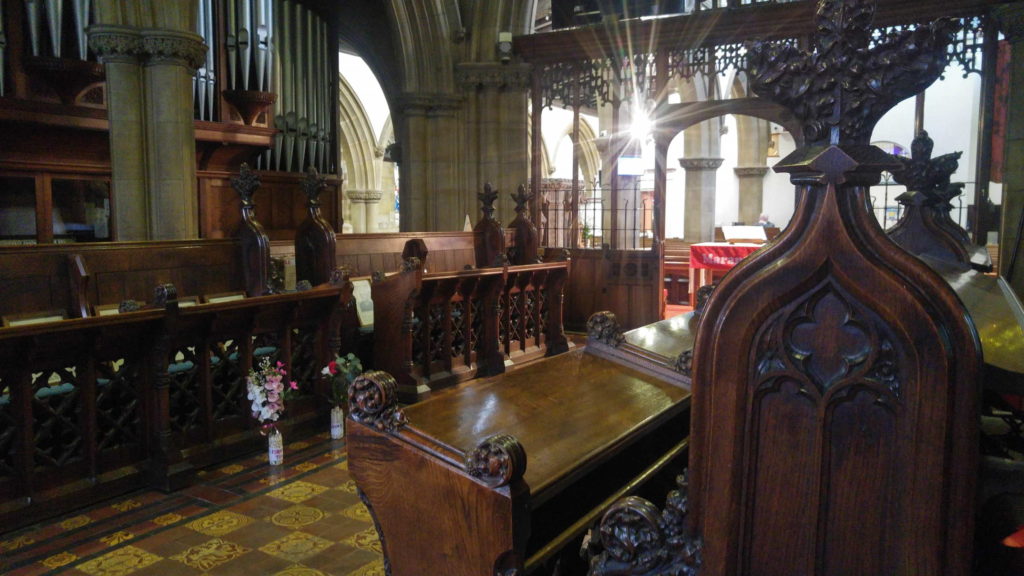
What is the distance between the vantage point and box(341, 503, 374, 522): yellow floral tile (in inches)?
121

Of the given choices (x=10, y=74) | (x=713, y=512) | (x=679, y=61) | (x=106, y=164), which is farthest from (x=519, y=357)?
(x=713, y=512)

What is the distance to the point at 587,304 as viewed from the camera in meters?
8.25

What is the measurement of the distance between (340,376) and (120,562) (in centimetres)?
164

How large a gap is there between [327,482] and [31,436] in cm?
123

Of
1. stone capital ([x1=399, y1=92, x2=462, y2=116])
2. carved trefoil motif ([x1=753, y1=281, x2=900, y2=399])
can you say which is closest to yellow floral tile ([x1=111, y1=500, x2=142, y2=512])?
carved trefoil motif ([x1=753, y1=281, x2=900, y2=399])

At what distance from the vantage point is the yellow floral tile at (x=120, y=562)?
2.60m

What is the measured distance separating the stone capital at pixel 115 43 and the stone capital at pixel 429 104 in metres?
3.49

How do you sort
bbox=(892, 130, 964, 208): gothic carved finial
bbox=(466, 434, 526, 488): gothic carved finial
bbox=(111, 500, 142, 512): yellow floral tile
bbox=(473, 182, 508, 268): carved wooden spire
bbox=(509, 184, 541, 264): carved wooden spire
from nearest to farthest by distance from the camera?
1. bbox=(466, 434, 526, 488): gothic carved finial
2. bbox=(892, 130, 964, 208): gothic carved finial
3. bbox=(111, 500, 142, 512): yellow floral tile
4. bbox=(473, 182, 508, 268): carved wooden spire
5. bbox=(509, 184, 541, 264): carved wooden spire

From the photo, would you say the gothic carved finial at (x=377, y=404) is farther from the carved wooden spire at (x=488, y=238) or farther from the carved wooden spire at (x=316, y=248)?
the carved wooden spire at (x=488, y=238)

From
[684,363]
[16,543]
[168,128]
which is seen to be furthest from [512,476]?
[168,128]

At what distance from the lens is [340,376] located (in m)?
4.16

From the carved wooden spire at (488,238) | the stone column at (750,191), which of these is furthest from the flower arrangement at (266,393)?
the stone column at (750,191)

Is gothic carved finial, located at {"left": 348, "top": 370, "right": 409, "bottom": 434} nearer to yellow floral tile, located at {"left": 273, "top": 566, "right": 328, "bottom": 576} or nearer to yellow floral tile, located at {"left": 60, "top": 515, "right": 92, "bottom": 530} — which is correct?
yellow floral tile, located at {"left": 273, "top": 566, "right": 328, "bottom": 576}

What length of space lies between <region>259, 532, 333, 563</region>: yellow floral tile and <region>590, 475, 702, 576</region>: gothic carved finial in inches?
74.9
